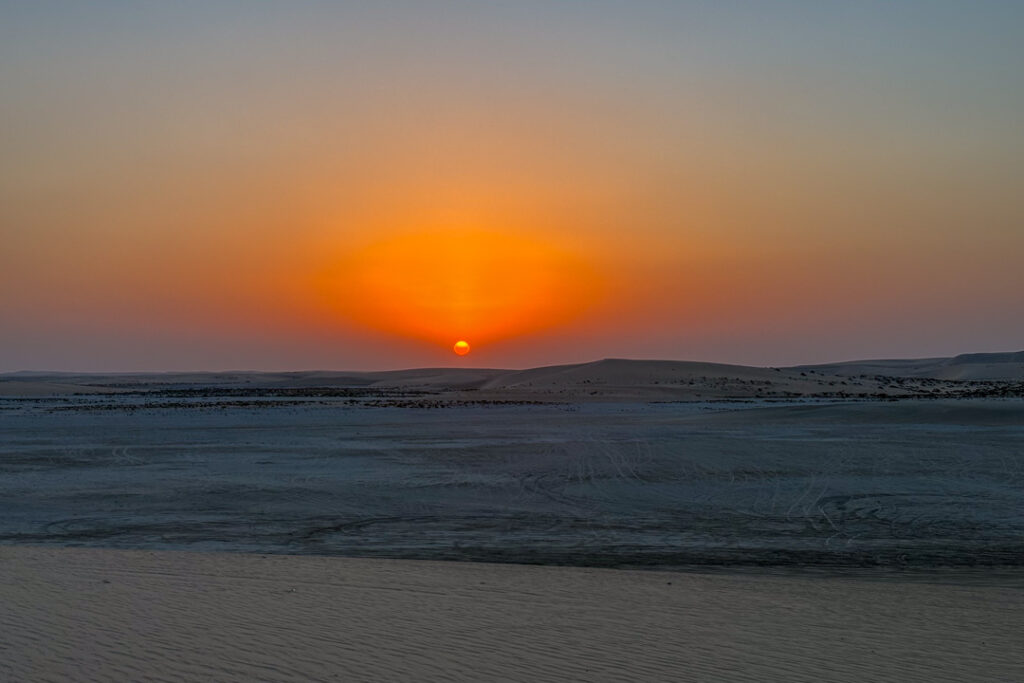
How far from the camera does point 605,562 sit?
1215cm

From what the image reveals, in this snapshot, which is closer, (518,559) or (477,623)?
(477,623)

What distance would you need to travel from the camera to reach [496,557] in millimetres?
12438

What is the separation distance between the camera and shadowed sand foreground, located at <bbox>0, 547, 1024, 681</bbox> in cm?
721

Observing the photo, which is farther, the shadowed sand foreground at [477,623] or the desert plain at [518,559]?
the desert plain at [518,559]

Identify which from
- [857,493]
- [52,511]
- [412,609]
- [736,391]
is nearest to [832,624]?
[412,609]

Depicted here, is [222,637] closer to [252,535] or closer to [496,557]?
[496,557]

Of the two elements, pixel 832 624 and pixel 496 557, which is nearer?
pixel 832 624

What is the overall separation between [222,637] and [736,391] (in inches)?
2663

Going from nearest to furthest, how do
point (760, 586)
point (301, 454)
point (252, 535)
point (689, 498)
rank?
point (760, 586) → point (252, 535) → point (689, 498) → point (301, 454)

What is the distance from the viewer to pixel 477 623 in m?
8.73

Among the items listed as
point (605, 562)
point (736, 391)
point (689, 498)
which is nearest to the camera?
point (605, 562)

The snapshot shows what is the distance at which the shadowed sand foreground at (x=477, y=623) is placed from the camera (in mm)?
7215

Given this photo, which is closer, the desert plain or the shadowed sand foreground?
the shadowed sand foreground

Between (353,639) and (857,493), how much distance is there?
12365 millimetres
